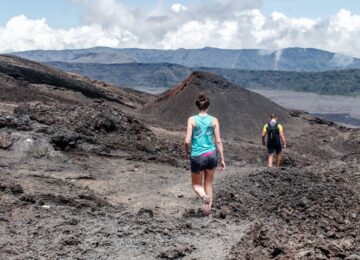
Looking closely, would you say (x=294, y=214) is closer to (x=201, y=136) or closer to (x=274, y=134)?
(x=201, y=136)

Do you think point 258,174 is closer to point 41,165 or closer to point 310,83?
point 41,165

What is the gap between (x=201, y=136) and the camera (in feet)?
22.0

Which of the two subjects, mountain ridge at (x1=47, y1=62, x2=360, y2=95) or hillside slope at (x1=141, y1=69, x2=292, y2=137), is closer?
hillside slope at (x1=141, y1=69, x2=292, y2=137)

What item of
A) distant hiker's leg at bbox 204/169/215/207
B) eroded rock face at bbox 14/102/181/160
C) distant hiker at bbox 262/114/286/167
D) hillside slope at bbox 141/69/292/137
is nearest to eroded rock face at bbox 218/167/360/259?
distant hiker's leg at bbox 204/169/215/207

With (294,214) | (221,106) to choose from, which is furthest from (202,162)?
(221,106)

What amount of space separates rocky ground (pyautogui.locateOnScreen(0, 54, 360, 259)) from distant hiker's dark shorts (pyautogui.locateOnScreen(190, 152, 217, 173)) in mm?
667

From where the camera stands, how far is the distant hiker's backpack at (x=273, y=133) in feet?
40.0

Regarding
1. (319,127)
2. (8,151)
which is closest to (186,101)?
(319,127)

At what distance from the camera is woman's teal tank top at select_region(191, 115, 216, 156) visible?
6684 mm

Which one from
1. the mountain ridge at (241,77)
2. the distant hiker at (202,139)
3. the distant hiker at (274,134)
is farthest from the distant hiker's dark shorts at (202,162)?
the mountain ridge at (241,77)

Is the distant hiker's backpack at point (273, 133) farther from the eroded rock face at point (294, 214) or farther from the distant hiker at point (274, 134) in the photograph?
the eroded rock face at point (294, 214)

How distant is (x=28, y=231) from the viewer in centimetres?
601

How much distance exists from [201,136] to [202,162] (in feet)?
1.05

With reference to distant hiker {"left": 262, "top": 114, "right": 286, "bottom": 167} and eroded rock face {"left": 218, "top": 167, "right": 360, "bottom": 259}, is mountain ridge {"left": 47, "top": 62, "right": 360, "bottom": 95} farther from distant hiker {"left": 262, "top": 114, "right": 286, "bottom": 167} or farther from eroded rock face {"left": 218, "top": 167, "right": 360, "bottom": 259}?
eroded rock face {"left": 218, "top": 167, "right": 360, "bottom": 259}
